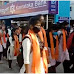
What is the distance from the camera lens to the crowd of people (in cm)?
299

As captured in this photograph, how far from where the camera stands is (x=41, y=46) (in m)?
3.20

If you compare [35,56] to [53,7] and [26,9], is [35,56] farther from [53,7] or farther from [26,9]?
[26,9]

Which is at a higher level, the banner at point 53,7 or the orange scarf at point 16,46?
the banner at point 53,7

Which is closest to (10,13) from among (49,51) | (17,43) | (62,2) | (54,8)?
(62,2)

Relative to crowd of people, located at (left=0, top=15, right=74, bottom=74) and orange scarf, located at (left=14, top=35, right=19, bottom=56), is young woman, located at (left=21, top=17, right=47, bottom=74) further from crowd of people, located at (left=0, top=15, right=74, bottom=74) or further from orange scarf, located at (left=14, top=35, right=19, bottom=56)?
orange scarf, located at (left=14, top=35, right=19, bottom=56)

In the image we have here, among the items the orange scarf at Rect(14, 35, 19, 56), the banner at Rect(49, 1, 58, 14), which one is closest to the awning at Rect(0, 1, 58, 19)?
the banner at Rect(49, 1, 58, 14)

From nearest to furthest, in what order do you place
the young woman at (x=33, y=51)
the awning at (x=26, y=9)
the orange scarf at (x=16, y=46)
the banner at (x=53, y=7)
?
the young woman at (x=33, y=51) < the orange scarf at (x=16, y=46) < the banner at (x=53, y=7) < the awning at (x=26, y=9)

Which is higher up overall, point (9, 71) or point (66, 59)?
point (66, 59)

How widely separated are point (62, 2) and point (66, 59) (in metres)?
7.06

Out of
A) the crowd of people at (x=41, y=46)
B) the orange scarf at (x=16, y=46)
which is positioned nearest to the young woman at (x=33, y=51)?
the crowd of people at (x=41, y=46)

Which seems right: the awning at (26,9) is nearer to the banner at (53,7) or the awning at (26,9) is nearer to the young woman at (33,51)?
the banner at (53,7)

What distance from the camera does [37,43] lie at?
303 cm

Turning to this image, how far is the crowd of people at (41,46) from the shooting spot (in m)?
2.99

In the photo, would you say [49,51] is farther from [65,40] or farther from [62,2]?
[62,2]
